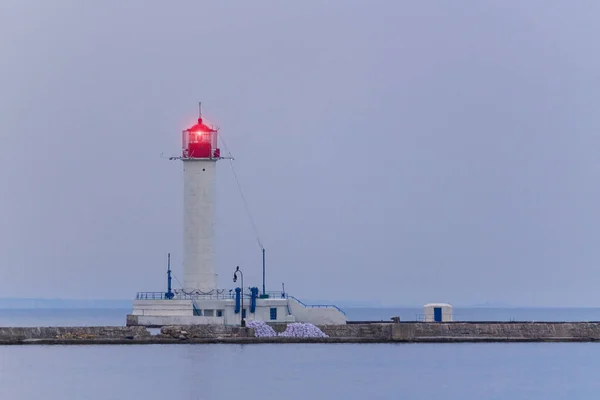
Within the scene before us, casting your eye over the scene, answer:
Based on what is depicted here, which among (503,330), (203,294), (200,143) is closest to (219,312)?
(203,294)

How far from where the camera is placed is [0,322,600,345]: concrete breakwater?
6625cm

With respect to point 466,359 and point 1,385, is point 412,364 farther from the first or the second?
point 1,385

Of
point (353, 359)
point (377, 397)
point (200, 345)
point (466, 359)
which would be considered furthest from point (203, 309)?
point (377, 397)

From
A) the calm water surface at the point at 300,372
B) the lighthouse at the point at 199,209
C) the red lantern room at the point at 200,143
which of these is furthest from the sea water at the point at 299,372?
the red lantern room at the point at 200,143

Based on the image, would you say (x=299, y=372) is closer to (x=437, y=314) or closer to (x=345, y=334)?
(x=345, y=334)

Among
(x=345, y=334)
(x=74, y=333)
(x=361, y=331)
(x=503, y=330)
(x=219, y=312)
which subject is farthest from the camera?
(x=503, y=330)

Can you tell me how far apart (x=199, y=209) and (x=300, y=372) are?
1308 cm

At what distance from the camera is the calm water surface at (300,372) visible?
174 ft

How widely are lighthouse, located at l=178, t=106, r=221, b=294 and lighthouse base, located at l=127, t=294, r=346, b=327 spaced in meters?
0.98

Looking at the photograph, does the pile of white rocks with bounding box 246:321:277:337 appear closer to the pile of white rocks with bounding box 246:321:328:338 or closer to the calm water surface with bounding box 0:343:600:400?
the pile of white rocks with bounding box 246:321:328:338

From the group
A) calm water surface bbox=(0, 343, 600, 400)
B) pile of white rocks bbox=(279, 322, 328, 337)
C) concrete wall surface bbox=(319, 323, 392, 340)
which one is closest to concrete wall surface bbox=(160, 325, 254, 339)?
calm water surface bbox=(0, 343, 600, 400)

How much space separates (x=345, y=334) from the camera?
69.5m

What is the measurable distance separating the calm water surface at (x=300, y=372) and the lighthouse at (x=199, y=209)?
10.9 feet

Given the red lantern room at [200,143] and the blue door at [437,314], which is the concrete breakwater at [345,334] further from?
the red lantern room at [200,143]
